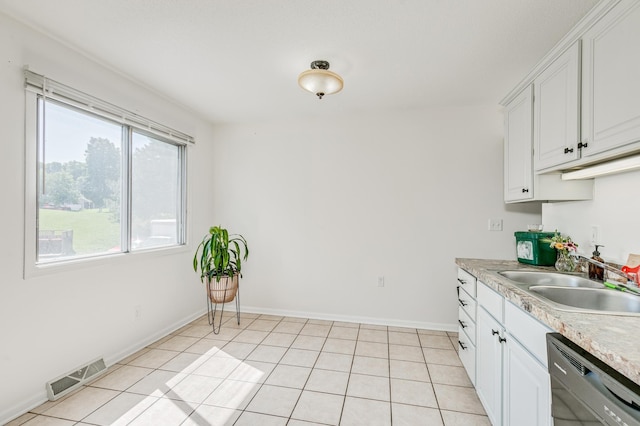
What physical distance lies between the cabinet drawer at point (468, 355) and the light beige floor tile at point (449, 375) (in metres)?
0.07

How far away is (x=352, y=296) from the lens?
11.5 ft

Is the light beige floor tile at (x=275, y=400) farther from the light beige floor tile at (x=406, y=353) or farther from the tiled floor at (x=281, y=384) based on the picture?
the light beige floor tile at (x=406, y=353)

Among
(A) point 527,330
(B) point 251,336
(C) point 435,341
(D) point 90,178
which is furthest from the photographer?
(B) point 251,336

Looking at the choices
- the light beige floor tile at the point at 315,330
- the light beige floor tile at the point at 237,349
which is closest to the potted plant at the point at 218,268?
the light beige floor tile at the point at 237,349

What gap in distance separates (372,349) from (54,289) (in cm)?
259

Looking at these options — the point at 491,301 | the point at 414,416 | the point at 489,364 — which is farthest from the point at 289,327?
the point at 491,301

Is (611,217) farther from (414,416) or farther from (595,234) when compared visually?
(414,416)

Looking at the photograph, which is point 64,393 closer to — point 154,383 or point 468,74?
point 154,383

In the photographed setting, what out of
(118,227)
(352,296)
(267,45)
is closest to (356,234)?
(352,296)

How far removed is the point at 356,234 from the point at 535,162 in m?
1.88

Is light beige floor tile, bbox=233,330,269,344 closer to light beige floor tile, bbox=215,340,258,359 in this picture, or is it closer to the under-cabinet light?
light beige floor tile, bbox=215,340,258,359

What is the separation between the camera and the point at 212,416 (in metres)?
1.85

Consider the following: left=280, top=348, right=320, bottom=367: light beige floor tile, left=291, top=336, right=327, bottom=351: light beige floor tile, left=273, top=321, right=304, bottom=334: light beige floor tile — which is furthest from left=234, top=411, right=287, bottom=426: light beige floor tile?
left=273, top=321, right=304, bottom=334: light beige floor tile

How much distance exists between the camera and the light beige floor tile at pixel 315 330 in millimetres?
3135
